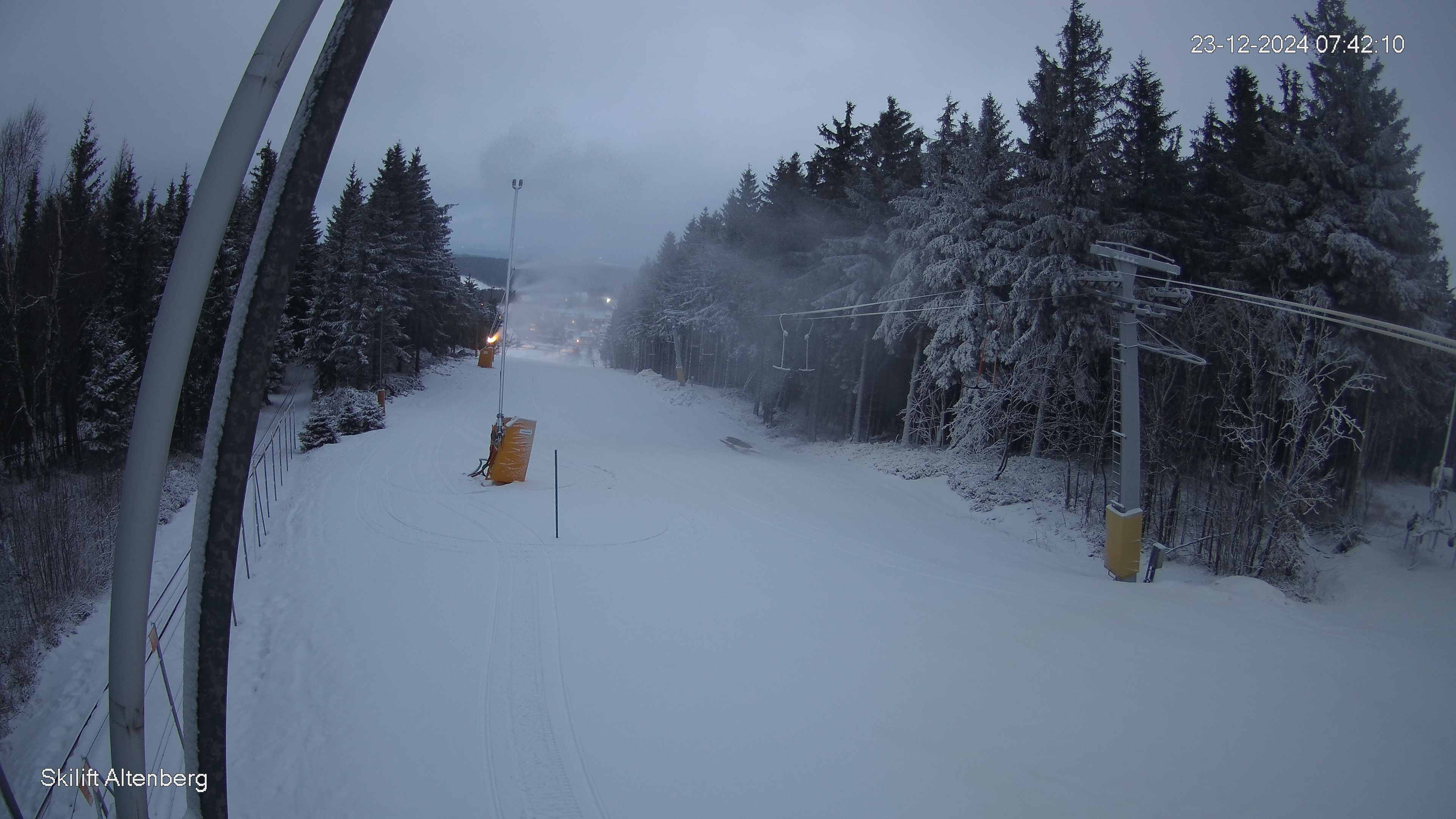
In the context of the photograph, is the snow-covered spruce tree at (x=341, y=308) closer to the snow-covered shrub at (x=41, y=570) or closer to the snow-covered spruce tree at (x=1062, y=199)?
the snow-covered shrub at (x=41, y=570)

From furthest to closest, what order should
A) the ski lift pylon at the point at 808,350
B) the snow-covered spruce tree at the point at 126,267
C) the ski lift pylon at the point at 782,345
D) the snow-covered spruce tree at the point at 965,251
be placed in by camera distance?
the ski lift pylon at the point at 782,345 < the ski lift pylon at the point at 808,350 < the snow-covered spruce tree at the point at 965,251 < the snow-covered spruce tree at the point at 126,267

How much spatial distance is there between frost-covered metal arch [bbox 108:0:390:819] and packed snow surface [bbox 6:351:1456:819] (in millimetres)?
3288

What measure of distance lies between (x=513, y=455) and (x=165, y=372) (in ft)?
47.1

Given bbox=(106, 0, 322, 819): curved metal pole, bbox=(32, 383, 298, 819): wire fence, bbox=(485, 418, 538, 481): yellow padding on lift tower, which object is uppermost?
bbox=(106, 0, 322, 819): curved metal pole

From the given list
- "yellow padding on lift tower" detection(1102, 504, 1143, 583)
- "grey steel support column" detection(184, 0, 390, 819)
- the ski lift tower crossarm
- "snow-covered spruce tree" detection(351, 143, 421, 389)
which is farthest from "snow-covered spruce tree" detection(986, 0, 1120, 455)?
"snow-covered spruce tree" detection(351, 143, 421, 389)

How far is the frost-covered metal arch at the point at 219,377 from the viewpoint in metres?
1.96

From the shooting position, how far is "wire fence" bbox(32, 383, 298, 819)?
4070mm

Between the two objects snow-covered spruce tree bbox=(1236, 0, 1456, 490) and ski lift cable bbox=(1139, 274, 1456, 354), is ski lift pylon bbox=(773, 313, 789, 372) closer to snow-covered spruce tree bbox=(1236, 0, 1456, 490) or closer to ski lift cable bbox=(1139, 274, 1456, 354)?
snow-covered spruce tree bbox=(1236, 0, 1456, 490)

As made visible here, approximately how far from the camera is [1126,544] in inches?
457

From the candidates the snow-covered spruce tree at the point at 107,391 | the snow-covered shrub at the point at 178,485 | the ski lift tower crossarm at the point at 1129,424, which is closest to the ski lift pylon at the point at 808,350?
the ski lift tower crossarm at the point at 1129,424

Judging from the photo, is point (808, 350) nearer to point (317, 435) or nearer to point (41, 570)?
point (317, 435)

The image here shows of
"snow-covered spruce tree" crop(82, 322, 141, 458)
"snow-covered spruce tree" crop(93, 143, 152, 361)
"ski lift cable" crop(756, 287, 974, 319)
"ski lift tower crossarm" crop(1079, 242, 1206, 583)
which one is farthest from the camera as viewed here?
"ski lift cable" crop(756, 287, 974, 319)

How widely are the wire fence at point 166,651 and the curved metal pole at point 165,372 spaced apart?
0.80 ft

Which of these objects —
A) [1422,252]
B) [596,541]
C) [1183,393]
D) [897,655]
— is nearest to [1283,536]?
[1183,393]
